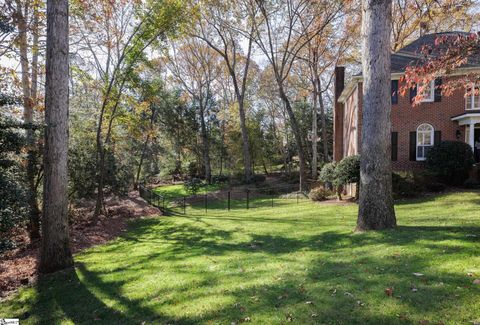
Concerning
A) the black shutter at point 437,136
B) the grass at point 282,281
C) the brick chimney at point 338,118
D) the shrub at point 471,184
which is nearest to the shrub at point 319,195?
the brick chimney at point 338,118

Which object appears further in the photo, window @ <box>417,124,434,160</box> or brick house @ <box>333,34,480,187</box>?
window @ <box>417,124,434,160</box>

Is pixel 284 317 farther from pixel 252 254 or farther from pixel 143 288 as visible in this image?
pixel 252 254

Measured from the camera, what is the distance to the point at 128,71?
46.7 ft

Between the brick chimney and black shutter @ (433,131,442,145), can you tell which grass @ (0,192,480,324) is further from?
the brick chimney

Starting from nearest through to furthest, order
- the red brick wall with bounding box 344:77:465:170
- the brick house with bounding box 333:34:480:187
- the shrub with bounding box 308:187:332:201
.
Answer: the brick house with bounding box 333:34:480:187, the red brick wall with bounding box 344:77:465:170, the shrub with bounding box 308:187:332:201

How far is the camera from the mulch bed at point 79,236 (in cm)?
674

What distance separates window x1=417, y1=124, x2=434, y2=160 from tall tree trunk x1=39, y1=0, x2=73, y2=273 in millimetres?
16054

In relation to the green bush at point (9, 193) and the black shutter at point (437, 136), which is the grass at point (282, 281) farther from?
the black shutter at point (437, 136)

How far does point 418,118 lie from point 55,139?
641 inches

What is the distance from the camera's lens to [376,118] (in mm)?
6582

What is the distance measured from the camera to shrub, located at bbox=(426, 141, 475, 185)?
1388 cm

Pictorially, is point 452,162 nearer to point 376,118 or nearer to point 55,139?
point 376,118

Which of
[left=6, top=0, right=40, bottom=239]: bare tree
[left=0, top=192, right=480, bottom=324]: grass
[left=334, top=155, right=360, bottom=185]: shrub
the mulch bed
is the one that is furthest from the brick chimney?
[left=6, top=0, right=40, bottom=239]: bare tree

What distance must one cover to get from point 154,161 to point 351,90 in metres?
27.6
